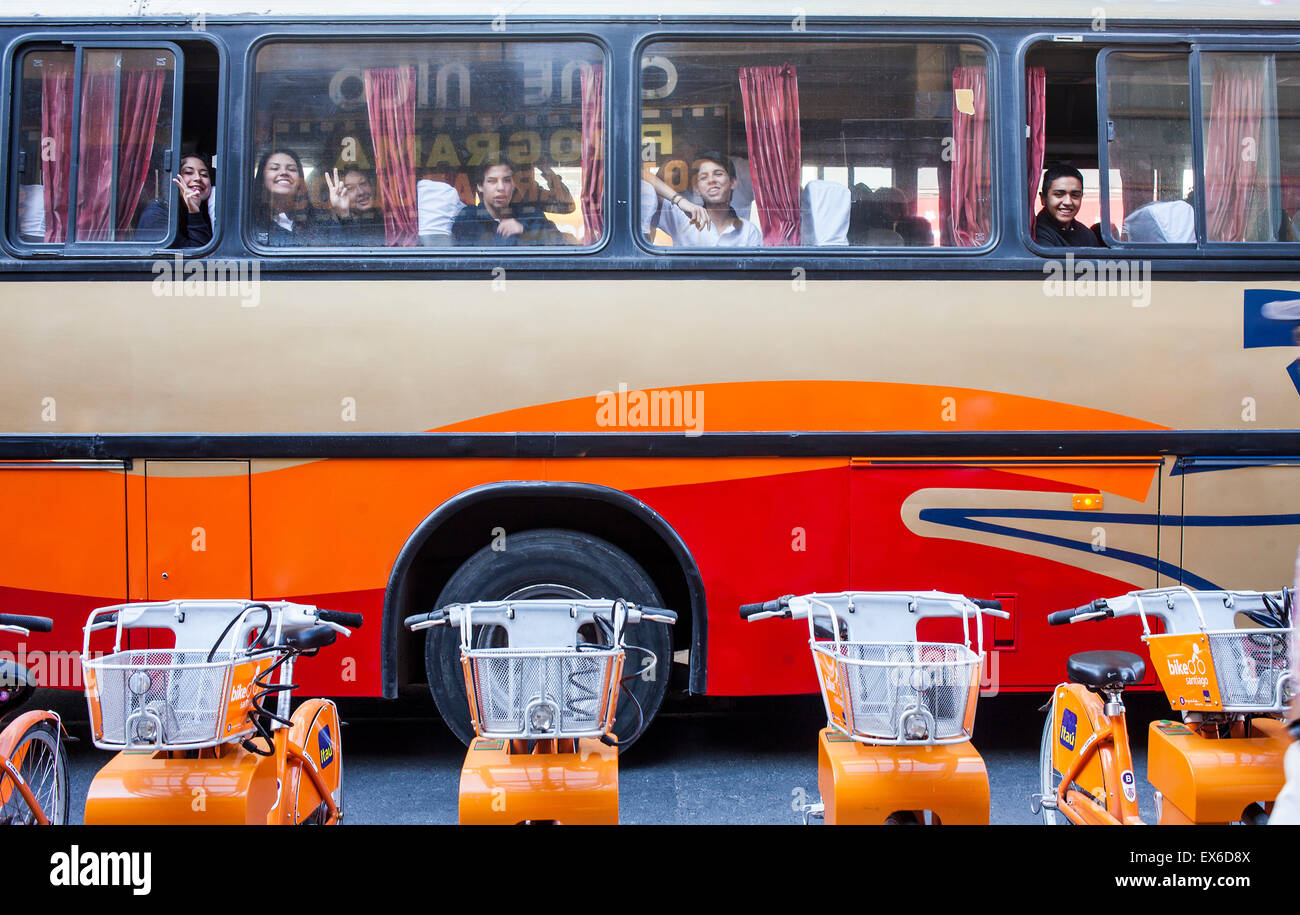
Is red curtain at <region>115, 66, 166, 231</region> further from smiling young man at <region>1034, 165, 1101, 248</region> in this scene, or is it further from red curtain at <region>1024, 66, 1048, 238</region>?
smiling young man at <region>1034, 165, 1101, 248</region>

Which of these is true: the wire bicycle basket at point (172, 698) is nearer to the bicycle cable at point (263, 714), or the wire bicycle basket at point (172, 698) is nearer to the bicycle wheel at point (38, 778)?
the bicycle cable at point (263, 714)

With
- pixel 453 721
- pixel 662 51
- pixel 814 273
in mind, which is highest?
pixel 662 51

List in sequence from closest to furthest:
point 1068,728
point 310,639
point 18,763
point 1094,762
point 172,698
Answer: point 172,698
point 18,763
point 310,639
point 1094,762
point 1068,728

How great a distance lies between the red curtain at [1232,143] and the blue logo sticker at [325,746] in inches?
163

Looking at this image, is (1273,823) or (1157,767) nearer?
(1273,823)

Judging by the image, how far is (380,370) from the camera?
4.27 metres

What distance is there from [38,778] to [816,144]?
3738 mm

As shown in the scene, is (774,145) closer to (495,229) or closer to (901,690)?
(495,229)

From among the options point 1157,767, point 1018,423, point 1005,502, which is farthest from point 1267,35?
point 1157,767

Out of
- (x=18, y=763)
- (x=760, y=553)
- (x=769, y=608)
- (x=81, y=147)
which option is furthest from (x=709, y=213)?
(x=18, y=763)

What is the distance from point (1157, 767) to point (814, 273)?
7.44ft

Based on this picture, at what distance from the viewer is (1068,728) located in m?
3.42

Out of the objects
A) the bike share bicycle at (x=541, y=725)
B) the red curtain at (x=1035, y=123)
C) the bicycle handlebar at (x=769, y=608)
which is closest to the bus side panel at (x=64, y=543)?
the bike share bicycle at (x=541, y=725)
